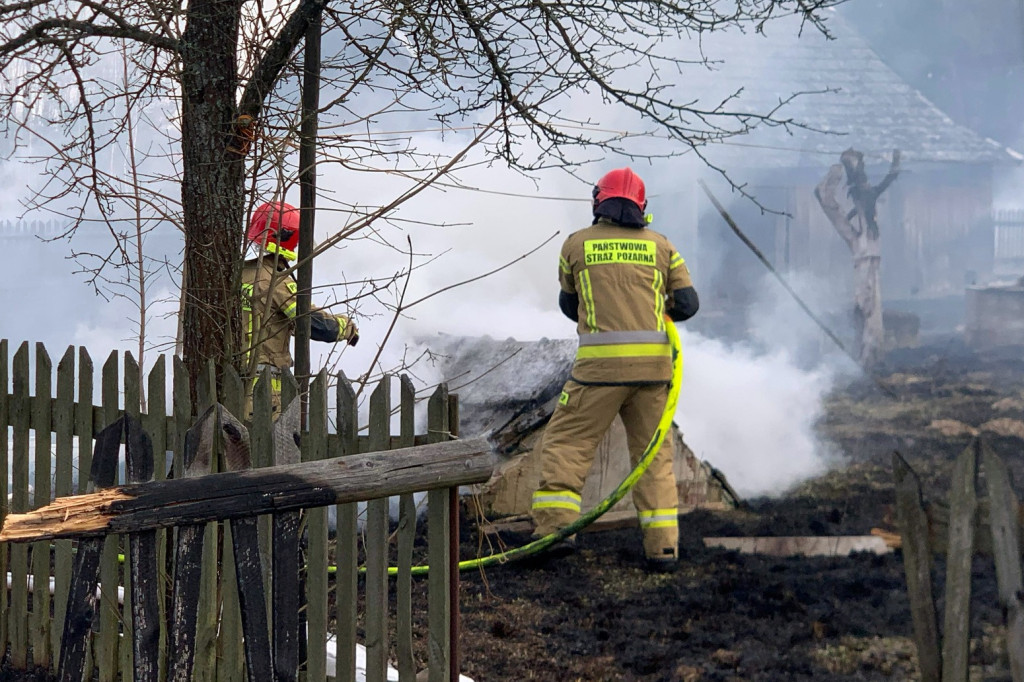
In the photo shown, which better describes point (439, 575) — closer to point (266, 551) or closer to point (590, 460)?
point (266, 551)

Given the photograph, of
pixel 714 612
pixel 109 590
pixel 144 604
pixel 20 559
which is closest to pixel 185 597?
pixel 144 604

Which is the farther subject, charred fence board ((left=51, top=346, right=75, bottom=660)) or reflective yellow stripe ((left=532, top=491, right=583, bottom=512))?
reflective yellow stripe ((left=532, top=491, right=583, bottom=512))

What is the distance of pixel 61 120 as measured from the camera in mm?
3773

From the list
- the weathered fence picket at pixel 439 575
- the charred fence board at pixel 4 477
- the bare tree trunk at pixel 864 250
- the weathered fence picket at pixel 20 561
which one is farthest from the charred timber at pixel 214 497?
the bare tree trunk at pixel 864 250

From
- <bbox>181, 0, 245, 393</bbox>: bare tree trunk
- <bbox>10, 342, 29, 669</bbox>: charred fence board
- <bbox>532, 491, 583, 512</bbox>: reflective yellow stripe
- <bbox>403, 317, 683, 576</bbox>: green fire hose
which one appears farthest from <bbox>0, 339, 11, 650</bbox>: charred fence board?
<bbox>532, 491, 583, 512</bbox>: reflective yellow stripe

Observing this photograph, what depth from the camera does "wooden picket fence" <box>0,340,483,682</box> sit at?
2.83 m

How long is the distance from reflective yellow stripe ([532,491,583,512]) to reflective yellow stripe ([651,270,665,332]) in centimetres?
109

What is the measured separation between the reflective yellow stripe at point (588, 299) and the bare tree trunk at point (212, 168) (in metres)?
2.81

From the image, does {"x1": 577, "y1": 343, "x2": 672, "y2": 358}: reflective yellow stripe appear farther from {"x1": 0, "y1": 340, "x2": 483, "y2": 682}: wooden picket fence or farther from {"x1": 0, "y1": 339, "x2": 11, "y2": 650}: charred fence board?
{"x1": 0, "y1": 339, "x2": 11, "y2": 650}: charred fence board

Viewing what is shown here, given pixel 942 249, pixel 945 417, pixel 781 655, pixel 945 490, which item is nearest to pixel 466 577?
pixel 781 655

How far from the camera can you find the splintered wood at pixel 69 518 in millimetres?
1859

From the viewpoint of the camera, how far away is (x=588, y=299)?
19.2ft

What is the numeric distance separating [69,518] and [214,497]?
10.4 inches

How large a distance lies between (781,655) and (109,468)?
3.07m
